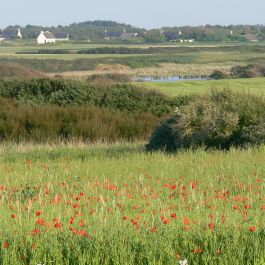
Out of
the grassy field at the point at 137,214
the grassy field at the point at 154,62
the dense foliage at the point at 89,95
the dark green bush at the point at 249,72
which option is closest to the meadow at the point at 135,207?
the grassy field at the point at 137,214

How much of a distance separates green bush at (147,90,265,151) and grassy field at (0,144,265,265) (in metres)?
5.19

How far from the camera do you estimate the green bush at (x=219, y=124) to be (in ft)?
67.9

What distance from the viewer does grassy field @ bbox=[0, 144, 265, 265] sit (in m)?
7.30

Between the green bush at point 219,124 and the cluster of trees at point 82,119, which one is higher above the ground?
the green bush at point 219,124

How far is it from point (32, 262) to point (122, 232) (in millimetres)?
1038

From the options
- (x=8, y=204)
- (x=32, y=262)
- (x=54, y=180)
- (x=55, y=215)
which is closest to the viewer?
(x=32, y=262)

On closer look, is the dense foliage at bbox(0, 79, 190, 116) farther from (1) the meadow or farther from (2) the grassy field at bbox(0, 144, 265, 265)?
(2) the grassy field at bbox(0, 144, 265, 265)

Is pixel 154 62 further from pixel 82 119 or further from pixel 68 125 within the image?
pixel 68 125

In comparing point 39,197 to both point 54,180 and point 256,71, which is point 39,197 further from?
point 256,71

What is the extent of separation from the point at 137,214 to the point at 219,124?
1206 centimetres

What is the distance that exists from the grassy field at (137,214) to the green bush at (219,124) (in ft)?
17.0

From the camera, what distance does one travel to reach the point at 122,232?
25.5 ft

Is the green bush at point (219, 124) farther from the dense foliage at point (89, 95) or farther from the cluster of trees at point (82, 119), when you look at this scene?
the dense foliage at point (89, 95)

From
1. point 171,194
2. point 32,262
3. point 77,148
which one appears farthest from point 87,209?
point 77,148
